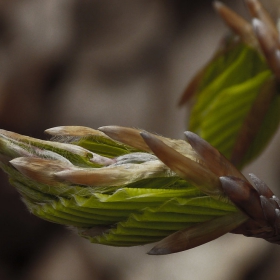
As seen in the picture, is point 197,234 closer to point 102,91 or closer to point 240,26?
point 240,26

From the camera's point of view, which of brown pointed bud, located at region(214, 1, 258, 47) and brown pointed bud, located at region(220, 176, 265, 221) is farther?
brown pointed bud, located at region(214, 1, 258, 47)

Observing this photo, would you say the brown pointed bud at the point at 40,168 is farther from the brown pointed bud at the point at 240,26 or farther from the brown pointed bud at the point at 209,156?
the brown pointed bud at the point at 240,26

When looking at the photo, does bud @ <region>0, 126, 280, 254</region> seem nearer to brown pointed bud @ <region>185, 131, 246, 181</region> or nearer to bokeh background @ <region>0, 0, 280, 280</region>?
brown pointed bud @ <region>185, 131, 246, 181</region>

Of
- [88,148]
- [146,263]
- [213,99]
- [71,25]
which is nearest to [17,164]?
[88,148]

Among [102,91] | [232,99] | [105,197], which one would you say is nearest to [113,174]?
[105,197]

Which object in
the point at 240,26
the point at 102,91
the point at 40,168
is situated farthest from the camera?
the point at 102,91

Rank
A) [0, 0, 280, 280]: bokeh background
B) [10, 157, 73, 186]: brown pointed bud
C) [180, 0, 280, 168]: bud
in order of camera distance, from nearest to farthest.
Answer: [10, 157, 73, 186]: brown pointed bud < [180, 0, 280, 168]: bud < [0, 0, 280, 280]: bokeh background

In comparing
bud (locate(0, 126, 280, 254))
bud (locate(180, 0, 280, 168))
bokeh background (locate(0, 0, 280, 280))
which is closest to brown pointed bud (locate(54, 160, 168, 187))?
bud (locate(0, 126, 280, 254))

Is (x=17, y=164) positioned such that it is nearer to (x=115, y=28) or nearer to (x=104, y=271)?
(x=104, y=271)

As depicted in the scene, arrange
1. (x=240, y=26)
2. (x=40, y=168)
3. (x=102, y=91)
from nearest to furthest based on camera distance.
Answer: (x=40, y=168) < (x=240, y=26) < (x=102, y=91)
